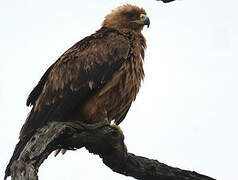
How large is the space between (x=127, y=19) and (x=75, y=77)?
1777 millimetres

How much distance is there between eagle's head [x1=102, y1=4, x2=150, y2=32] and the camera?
8.36 m

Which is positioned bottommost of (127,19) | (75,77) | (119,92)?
(119,92)

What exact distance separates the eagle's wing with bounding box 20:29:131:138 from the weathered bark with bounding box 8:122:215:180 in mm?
1008

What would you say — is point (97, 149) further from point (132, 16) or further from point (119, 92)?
point (132, 16)

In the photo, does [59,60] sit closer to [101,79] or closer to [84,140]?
[101,79]

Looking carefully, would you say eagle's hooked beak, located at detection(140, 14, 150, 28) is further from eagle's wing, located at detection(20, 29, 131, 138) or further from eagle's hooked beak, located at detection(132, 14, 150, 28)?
eagle's wing, located at detection(20, 29, 131, 138)

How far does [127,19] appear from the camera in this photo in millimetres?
8438

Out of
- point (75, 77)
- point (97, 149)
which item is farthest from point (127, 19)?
point (97, 149)

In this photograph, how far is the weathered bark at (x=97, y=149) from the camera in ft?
16.1

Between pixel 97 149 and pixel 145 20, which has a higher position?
pixel 145 20

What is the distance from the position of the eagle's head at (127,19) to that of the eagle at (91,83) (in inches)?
16.9

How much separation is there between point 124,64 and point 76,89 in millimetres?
834

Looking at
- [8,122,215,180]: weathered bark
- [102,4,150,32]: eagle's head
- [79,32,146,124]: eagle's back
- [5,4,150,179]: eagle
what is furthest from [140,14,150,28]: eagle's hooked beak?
[8,122,215,180]: weathered bark

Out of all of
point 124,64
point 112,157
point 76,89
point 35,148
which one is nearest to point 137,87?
point 124,64
